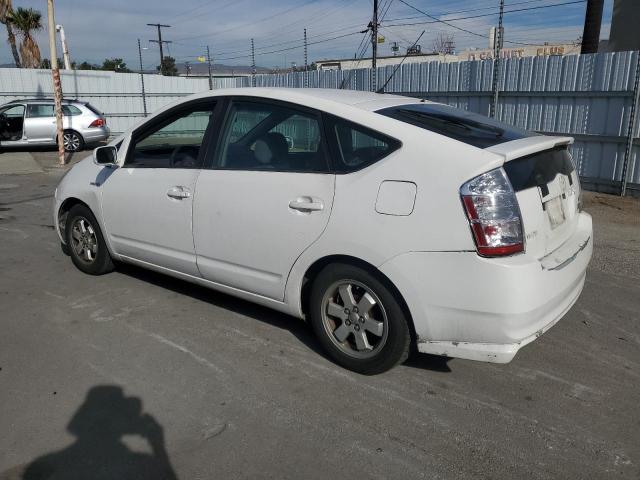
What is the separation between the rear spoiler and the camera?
2.97 meters

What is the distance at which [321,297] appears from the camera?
3.49m

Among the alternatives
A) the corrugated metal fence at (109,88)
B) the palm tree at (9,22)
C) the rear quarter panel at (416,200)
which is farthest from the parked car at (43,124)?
the rear quarter panel at (416,200)

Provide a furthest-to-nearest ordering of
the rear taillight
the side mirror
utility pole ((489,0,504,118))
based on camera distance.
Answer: utility pole ((489,0,504,118)) < the side mirror < the rear taillight

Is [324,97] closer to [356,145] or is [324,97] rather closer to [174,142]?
[356,145]

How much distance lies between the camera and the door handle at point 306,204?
335 cm

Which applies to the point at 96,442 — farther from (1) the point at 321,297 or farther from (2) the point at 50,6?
(2) the point at 50,6

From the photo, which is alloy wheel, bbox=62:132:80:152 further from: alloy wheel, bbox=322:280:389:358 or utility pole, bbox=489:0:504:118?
alloy wheel, bbox=322:280:389:358

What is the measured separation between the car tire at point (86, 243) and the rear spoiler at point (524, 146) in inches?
140

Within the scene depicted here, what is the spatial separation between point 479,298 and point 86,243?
3.83m

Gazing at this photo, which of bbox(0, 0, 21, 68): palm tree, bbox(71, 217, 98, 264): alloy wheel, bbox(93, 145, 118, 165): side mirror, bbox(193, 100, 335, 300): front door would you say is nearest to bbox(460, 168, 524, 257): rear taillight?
bbox(193, 100, 335, 300): front door

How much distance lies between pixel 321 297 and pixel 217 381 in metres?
0.80

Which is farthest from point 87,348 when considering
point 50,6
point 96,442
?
point 50,6

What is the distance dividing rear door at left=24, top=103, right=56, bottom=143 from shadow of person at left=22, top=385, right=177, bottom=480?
51.1 feet

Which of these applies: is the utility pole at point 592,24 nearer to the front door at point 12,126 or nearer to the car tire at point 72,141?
the car tire at point 72,141
